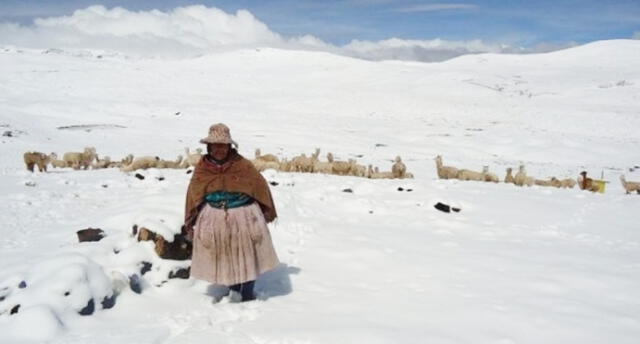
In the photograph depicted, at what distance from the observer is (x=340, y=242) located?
7.84 metres

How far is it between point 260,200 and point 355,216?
4.74 meters

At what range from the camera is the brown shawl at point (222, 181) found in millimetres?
5156

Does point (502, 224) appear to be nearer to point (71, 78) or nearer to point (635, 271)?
point (635, 271)

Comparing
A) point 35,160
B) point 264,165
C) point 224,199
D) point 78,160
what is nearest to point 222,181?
→ point 224,199

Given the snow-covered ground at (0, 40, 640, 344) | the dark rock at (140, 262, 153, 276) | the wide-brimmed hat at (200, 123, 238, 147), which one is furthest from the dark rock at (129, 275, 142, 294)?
the wide-brimmed hat at (200, 123, 238, 147)

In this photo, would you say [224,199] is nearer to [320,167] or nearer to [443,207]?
[443,207]

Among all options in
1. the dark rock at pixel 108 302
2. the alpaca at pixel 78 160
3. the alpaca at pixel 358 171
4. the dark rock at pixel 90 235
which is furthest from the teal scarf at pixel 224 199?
the alpaca at pixel 78 160

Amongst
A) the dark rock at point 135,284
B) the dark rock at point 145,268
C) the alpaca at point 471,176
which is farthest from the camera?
the alpaca at point 471,176

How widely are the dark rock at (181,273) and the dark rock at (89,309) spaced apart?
3.37 feet

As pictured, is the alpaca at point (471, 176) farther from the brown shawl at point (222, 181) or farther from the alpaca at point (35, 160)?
the brown shawl at point (222, 181)

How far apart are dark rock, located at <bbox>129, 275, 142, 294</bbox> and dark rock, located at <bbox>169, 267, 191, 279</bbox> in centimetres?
40

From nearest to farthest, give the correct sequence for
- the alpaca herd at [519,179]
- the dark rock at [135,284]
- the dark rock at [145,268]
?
the dark rock at [135,284] → the dark rock at [145,268] → the alpaca herd at [519,179]

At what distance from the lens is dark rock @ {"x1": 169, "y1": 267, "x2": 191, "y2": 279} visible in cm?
573

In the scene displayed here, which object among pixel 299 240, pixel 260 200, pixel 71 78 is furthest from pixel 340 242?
pixel 71 78
